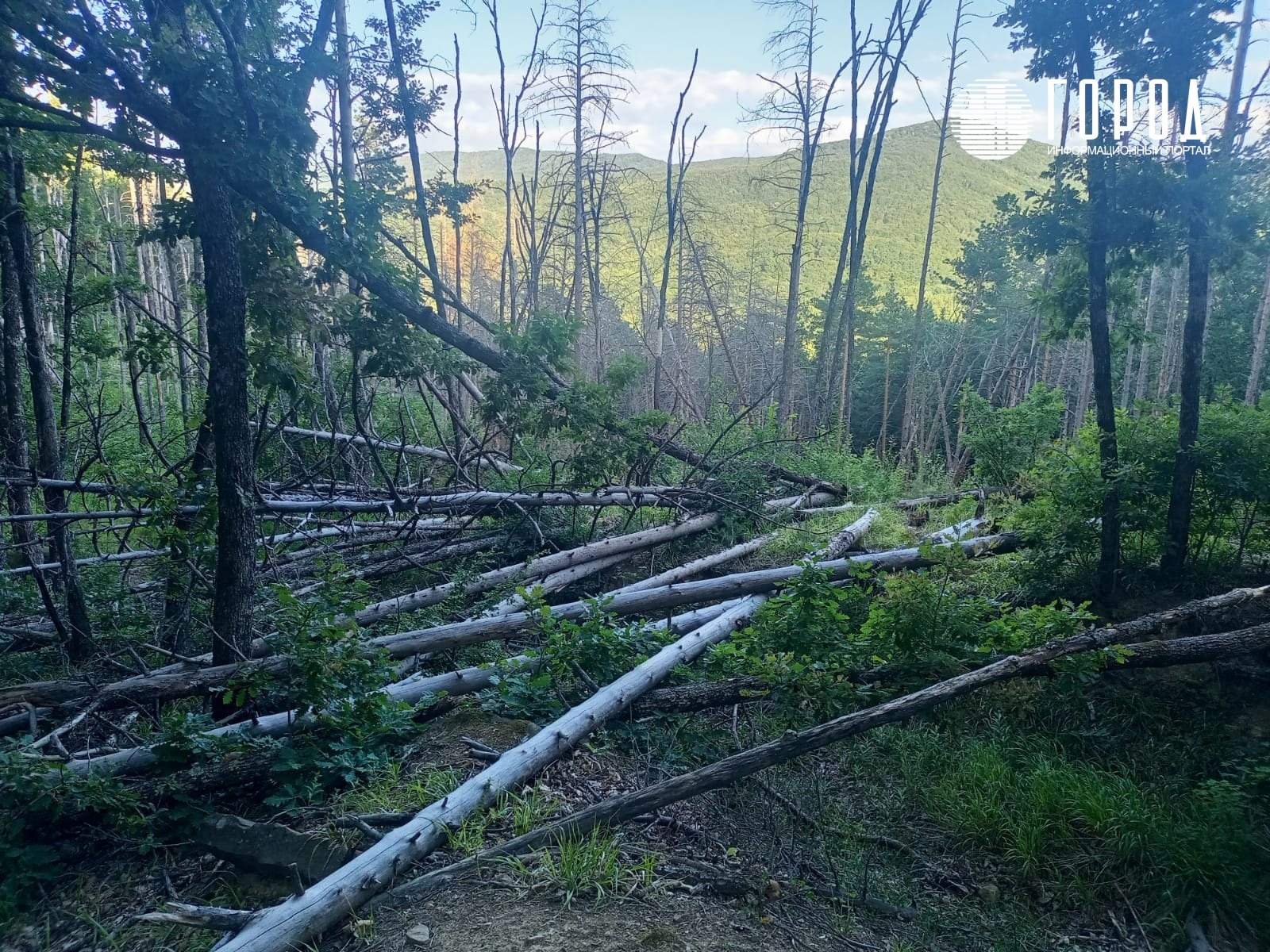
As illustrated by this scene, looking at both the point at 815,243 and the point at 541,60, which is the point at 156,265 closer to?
the point at 541,60

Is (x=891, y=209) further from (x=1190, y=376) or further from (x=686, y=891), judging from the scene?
(x=686, y=891)

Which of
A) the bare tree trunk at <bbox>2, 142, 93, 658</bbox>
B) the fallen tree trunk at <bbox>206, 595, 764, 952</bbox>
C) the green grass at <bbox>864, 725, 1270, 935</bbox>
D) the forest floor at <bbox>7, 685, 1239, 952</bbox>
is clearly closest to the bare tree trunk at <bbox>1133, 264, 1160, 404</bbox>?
the green grass at <bbox>864, 725, 1270, 935</bbox>

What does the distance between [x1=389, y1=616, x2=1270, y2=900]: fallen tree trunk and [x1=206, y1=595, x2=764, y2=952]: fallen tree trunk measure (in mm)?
153

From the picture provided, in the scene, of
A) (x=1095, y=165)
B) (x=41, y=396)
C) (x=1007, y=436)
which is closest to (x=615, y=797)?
(x=1095, y=165)

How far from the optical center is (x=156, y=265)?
27.4m

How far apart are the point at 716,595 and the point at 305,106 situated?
5.42 metres

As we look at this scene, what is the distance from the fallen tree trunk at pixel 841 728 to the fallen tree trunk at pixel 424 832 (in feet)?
0.50

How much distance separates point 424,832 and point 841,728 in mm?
2254

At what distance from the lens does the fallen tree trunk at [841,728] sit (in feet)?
10.6

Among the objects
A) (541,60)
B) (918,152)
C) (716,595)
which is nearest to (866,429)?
(541,60)

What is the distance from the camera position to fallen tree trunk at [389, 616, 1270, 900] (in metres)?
3.22

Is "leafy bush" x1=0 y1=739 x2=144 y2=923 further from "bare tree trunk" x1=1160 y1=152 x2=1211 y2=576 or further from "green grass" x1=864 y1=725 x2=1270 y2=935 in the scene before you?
"bare tree trunk" x1=1160 y1=152 x2=1211 y2=576

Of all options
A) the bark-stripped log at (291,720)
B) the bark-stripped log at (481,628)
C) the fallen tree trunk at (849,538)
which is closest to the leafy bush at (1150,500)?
the bark-stripped log at (481,628)

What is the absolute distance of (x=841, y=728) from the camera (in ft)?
12.4
